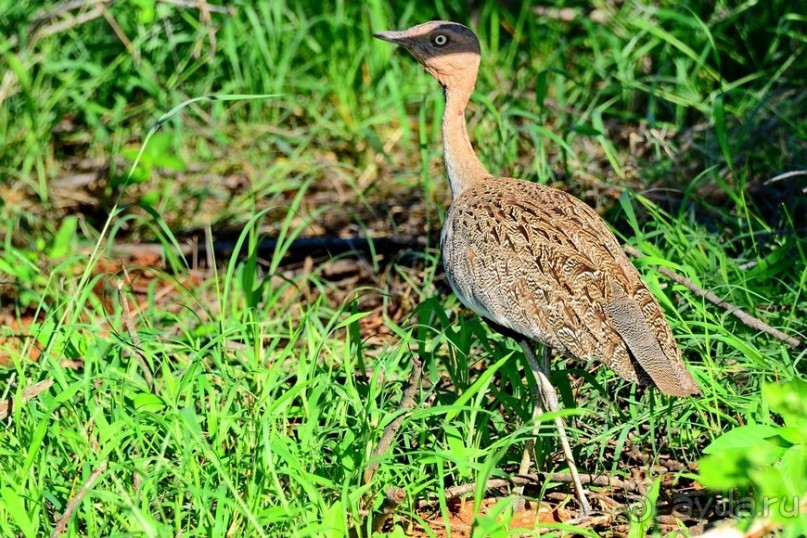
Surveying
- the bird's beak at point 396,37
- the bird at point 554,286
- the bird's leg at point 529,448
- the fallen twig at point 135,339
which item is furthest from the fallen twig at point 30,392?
the bird's beak at point 396,37

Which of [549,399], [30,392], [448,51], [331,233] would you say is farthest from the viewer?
[331,233]

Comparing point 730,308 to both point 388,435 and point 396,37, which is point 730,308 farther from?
point 396,37

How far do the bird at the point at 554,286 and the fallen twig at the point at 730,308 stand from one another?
1.22 feet

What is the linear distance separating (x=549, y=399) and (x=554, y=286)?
395 millimetres

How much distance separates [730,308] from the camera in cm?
422

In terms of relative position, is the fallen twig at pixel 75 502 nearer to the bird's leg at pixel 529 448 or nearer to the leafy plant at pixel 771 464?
the bird's leg at pixel 529 448

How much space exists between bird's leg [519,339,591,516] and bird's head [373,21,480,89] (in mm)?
A: 1277

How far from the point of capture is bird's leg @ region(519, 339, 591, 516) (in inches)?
147

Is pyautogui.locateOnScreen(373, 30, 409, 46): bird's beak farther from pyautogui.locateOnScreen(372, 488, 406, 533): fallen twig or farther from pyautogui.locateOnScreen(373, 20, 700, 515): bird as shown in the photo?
pyautogui.locateOnScreen(372, 488, 406, 533): fallen twig

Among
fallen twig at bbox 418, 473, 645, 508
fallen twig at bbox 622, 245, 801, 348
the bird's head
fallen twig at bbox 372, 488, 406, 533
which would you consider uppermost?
the bird's head

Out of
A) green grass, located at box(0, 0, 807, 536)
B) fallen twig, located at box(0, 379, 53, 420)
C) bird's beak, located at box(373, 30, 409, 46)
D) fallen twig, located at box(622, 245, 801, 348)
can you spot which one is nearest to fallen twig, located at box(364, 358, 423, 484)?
green grass, located at box(0, 0, 807, 536)

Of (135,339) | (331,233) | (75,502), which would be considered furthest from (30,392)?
(331,233)

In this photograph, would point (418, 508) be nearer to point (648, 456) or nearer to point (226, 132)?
point (648, 456)

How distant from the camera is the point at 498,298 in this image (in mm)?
3936
